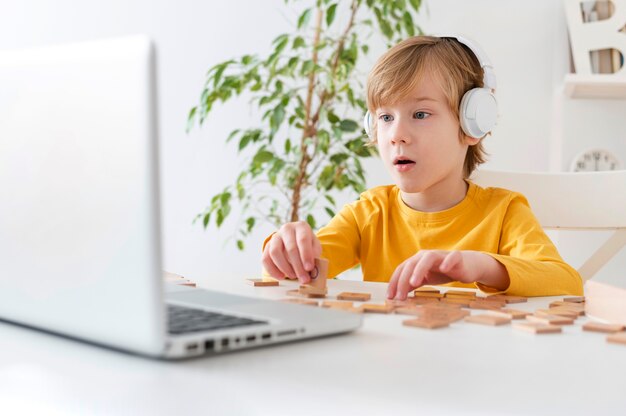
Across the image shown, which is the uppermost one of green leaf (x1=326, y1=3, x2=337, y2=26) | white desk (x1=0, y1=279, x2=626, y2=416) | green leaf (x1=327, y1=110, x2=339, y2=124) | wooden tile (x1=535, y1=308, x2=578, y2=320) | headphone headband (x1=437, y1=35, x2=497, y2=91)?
green leaf (x1=326, y1=3, x2=337, y2=26)

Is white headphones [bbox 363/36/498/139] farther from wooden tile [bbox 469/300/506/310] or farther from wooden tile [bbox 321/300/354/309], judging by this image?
wooden tile [bbox 321/300/354/309]

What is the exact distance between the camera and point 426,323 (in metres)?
0.72

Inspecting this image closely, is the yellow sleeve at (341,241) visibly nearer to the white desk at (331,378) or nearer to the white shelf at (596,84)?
the white desk at (331,378)

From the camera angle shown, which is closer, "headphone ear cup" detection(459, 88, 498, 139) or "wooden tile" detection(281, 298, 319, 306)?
"wooden tile" detection(281, 298, 319, 306)

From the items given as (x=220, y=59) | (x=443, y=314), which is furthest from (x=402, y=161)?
(x=220, y=59)

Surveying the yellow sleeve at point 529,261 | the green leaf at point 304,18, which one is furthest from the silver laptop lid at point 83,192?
the green leaf at point 304,18

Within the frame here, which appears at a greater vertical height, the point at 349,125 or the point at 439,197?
the point at 349,125

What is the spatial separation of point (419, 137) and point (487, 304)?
614mm

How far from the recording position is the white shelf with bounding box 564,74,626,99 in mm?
2588

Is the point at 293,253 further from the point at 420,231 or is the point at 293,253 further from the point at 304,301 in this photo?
the point at 420,231

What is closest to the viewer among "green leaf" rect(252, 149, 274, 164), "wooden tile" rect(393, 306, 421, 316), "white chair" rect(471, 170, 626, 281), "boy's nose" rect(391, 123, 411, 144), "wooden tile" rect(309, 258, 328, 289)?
"wooden tile" rect(393, 306, 421, 316)

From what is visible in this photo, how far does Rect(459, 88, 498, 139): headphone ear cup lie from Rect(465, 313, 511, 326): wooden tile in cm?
→ 73

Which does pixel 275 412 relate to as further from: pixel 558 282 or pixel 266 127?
pixel 266 127

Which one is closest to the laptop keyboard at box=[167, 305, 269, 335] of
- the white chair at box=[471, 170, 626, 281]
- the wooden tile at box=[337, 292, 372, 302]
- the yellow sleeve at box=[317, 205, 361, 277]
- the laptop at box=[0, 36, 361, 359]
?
the laptop at box=[0, 36, 361, 359]
